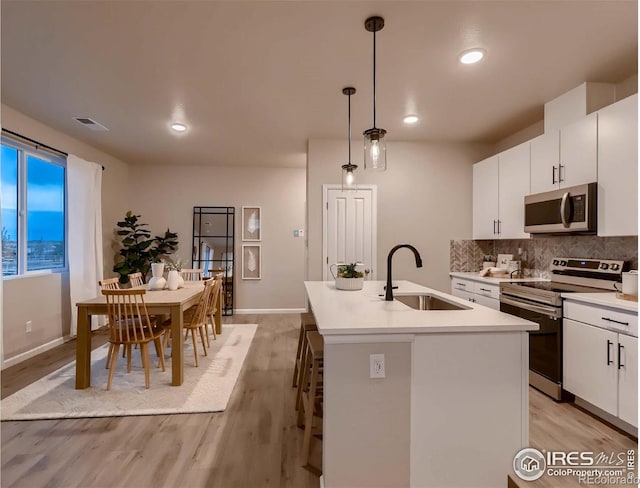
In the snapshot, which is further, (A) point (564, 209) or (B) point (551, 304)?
(A) point (564, 209)

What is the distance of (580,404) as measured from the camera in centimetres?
268

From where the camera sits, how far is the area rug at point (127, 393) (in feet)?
8.57

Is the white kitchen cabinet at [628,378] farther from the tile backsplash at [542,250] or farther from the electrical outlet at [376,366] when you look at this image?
the electrical outlet at [376,366]

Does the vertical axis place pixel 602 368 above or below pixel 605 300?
below

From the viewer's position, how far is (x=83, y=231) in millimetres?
4574

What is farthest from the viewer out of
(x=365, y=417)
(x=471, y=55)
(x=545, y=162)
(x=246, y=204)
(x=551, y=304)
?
(x=246, y=204)

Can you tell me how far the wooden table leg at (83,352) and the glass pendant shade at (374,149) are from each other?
2684mm

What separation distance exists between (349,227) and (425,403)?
10.0 ft

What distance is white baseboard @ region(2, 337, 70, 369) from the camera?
11.6ft

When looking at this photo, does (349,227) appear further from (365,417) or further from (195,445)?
(365,417)

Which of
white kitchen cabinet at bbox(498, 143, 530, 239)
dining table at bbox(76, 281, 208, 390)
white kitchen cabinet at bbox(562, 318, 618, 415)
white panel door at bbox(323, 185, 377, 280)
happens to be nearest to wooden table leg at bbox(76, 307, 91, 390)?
dining table at bbox(76, 281, 208, 390)

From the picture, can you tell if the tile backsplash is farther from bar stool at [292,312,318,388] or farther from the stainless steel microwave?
bar stool at [292,312,318,388]

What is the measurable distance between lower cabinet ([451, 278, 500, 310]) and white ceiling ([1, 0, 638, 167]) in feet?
5.91

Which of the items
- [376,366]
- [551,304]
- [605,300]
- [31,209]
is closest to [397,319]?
[376,366]
